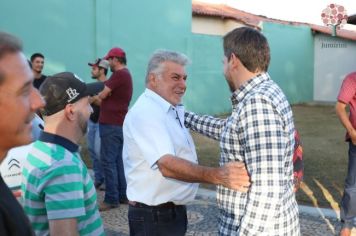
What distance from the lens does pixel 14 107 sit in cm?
134

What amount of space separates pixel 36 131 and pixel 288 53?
21977mm

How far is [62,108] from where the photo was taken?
223 centimetres

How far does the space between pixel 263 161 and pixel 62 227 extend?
2.99ft

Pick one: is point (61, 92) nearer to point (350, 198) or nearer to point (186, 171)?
point (186, 171)

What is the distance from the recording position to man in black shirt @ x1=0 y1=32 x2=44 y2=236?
4.16ft

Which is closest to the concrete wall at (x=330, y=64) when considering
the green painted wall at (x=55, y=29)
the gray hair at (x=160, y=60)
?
the green painted wall at (x=55, y=29)

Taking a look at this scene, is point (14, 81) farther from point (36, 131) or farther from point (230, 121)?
point (36, 131)

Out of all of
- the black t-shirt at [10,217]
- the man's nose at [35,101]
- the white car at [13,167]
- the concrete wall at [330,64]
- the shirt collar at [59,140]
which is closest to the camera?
the black t-shirt at [10,217]

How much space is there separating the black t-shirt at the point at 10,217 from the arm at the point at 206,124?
1829 millimetres

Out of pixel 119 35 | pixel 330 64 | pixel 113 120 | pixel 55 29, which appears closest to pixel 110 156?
pixel 113 120

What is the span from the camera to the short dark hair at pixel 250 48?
237 cm

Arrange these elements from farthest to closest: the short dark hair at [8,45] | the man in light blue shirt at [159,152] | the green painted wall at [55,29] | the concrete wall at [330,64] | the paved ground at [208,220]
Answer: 1. the concrete wall at [330,64]
2. the green painted wall at [55,29]
3. the paved ground at [208,220]
4. the man in light blue shirt at [159,152]
5. the short dark hair at [8,45]

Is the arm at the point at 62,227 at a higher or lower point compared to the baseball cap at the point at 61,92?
lower

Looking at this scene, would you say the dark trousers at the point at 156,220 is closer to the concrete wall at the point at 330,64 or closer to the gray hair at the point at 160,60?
the gray hair at the point at 160,60
